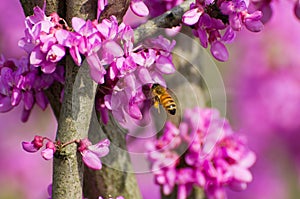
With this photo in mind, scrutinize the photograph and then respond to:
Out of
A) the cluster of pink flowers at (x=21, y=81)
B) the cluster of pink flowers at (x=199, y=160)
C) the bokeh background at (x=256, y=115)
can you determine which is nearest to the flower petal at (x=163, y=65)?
the cluster of pink flowers at (x=21, y=81)

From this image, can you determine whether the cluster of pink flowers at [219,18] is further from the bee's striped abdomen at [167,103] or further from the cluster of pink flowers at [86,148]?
the cluster of pink flowers at [86,148]

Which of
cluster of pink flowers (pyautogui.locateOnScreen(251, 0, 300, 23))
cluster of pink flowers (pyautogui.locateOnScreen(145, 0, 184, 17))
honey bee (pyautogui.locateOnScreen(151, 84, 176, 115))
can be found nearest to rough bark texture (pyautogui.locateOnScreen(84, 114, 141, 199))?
honey bee (pyautogui.locateOnScreen(151, 84, 176, 115))

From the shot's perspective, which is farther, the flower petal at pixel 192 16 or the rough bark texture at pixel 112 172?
the rough bark texture at pixel 112 172

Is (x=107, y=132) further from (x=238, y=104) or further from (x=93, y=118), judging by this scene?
(x=238, y=104)

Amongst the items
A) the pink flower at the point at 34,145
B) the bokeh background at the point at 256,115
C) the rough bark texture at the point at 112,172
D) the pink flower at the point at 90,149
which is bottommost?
the bokeh background at the point at 256,115

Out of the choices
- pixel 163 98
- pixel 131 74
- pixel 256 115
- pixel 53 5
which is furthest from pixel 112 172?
pixel 256 115

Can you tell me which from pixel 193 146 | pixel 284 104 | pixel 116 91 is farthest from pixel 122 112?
pixel 284 104

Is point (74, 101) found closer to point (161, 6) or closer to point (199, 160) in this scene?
point (161, 6)
